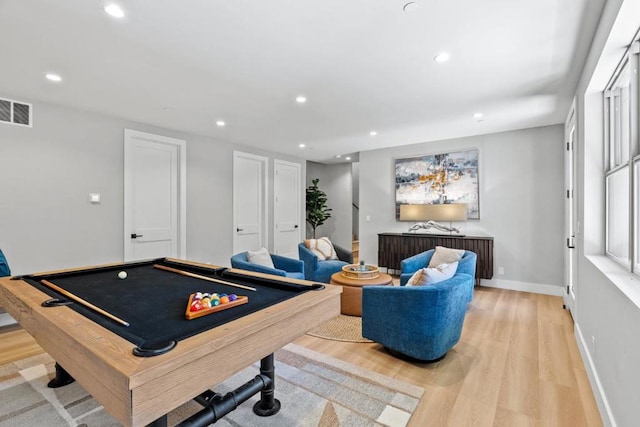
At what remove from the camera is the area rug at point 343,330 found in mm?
2968

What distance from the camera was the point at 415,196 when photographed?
5629 mm

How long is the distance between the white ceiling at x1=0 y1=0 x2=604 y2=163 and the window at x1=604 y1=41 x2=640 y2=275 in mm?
394

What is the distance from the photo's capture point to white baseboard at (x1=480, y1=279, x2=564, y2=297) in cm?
448

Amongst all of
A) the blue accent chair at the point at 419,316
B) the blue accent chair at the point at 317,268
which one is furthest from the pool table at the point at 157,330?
the blue accent chair at the point at 317,268

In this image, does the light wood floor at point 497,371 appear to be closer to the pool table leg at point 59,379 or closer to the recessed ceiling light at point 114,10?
the pool table leg at point 59,379

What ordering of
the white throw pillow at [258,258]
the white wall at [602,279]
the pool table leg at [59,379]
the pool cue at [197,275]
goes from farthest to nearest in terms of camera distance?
1. the white throw pillow at [258,258]
2. the pool table leg at [59,379]
3. the pool cue at [197,275]
4. the white wall at [602,279]

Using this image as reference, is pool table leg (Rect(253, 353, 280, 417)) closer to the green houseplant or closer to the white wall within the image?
the white wall

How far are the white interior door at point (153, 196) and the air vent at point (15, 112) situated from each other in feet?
3.18

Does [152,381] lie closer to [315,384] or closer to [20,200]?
[315,384]

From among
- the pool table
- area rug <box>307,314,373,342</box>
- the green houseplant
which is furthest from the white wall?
the green houseplant

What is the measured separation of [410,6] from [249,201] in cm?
457

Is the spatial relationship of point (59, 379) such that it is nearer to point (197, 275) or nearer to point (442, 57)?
point (197, 275)

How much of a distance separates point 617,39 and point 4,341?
210 inches

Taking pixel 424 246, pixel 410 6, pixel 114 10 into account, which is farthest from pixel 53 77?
pixel 424 246
